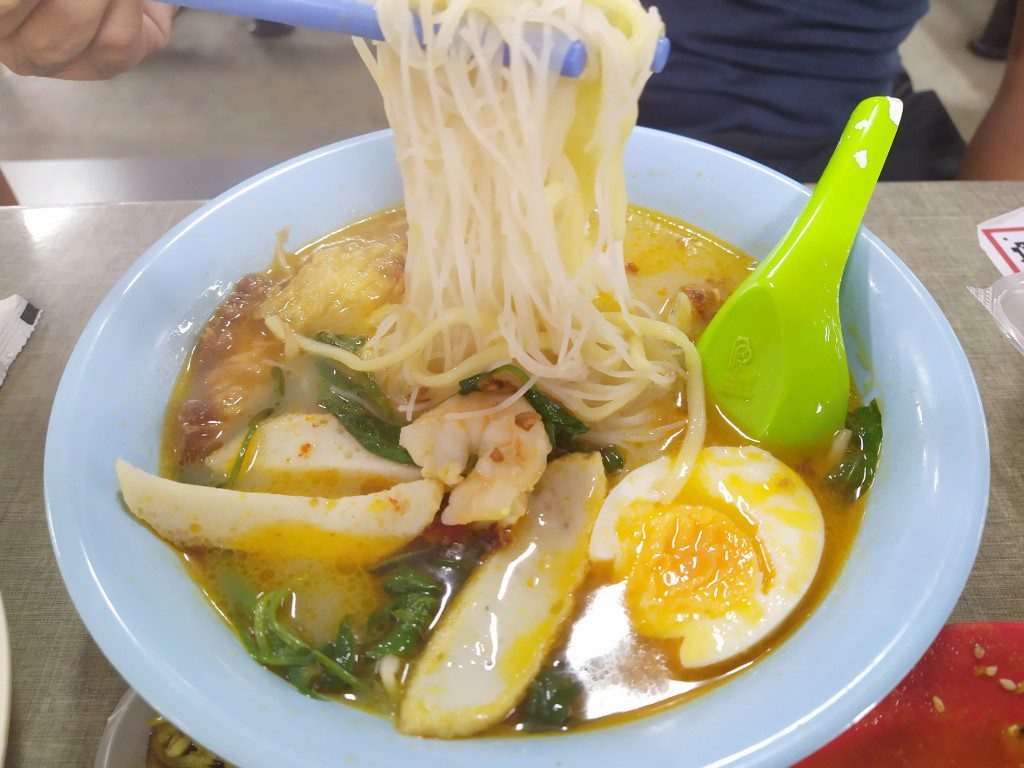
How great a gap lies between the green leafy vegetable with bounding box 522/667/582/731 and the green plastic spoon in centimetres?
74

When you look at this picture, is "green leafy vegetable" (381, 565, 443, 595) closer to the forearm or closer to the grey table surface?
the grey table surface

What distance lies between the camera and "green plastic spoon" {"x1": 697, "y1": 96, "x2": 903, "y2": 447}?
60.5 inches

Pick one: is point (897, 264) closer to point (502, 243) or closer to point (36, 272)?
point (502, 243)

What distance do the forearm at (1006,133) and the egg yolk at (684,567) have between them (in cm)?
227

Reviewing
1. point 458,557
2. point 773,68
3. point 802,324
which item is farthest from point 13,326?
point 773,68

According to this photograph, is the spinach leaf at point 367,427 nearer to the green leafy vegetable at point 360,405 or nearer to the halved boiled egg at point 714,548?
the green leafy vegetable at point 360,405

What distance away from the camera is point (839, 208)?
5.22ft

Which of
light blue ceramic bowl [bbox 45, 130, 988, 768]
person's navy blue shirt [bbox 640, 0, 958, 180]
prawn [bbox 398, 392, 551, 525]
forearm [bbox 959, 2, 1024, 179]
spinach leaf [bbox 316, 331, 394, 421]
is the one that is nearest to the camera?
light blue ceramic bowl [bbox 45, 130, 988, 768]

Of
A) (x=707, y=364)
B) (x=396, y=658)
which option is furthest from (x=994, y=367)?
(x=396, y=658)

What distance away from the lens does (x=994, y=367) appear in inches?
73.3

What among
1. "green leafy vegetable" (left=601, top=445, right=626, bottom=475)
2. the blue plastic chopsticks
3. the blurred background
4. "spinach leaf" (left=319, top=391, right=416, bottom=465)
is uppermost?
the blue plastic chopsticks

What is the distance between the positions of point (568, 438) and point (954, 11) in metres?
6.03

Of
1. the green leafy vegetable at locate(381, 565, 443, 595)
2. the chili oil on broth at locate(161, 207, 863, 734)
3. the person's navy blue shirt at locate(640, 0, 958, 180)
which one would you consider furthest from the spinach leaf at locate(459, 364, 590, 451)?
the person's navy blue shirt at locate(640, 0, 958, 180)

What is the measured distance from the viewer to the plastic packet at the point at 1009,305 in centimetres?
188
